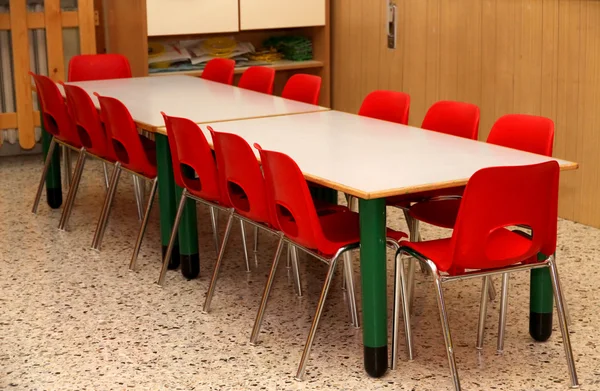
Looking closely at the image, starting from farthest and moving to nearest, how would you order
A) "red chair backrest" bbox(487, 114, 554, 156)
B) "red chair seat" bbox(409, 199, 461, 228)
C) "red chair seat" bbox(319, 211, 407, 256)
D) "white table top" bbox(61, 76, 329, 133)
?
"white table top" bbox(61, 76, 329, 133) < "red chair seat" bbox(409, 199, 461, 228) < "red chair backrest" bbox(487, 114, 554, 156) < "red chair seat" bbox(319, 211, 407, 256)

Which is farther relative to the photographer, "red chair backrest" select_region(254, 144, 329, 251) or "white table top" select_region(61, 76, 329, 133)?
"white table top" select_region(61, 76, 329, 133)

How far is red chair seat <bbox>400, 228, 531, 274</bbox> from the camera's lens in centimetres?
331

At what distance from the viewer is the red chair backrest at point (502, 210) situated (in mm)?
3186

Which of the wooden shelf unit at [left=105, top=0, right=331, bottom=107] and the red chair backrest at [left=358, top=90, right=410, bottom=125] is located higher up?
the wooden shelf unit at [left=105, top=0, right=331, bottom=107]

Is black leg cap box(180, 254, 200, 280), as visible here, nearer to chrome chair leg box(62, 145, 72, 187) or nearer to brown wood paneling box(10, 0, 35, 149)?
chrome chair leg box(62, 145, 72, 187)

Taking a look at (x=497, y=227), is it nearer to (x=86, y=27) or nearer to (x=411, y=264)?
(x=411, y=264)

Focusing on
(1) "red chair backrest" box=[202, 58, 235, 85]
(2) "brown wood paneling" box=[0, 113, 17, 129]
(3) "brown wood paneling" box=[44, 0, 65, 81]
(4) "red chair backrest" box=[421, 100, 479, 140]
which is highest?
(3) "brown wood paneling" box=[44, 0, 65, 81]

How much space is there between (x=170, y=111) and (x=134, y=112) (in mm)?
184

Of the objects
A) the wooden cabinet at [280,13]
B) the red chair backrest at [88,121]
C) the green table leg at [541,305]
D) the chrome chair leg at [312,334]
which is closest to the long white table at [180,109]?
the red chair backrest at [88,121]

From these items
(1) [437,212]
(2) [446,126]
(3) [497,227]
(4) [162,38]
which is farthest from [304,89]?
(4) [162,38]

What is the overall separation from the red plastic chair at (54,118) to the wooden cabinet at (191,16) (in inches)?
59.6

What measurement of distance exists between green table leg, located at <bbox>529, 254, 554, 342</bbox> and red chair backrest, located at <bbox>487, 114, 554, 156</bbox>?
0.50 metres

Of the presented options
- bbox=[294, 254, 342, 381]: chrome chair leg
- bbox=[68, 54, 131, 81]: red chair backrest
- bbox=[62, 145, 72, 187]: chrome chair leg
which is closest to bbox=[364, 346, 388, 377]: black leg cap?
bbox=[294, 254, 342, 381]: chrome chair leg

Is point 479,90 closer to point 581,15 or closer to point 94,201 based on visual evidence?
point 581,15
